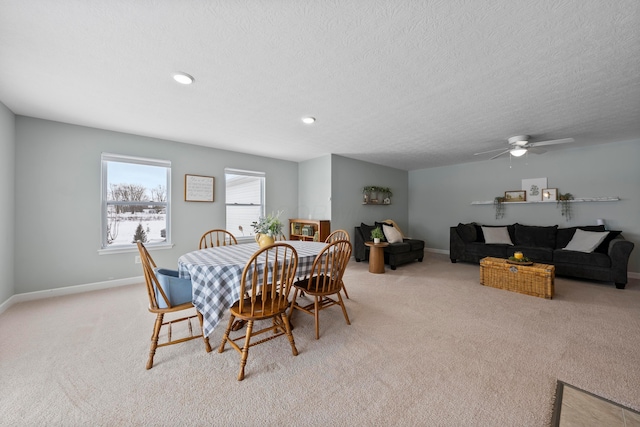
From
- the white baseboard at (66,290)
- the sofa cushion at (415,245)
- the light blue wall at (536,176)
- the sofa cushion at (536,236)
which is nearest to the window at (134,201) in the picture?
the white baseboard at (66,290)

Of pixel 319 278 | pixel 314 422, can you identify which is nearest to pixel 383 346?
pixel 319 278

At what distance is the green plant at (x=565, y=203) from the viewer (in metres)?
4.86

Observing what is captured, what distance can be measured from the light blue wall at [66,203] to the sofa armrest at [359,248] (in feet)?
11.4

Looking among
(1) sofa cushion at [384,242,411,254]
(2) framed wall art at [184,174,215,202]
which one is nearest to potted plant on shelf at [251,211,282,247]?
(2) framed wall art at [184,174,215,202]

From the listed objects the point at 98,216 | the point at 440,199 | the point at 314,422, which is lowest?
the point at 314,422

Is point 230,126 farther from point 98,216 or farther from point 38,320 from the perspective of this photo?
point 38,320

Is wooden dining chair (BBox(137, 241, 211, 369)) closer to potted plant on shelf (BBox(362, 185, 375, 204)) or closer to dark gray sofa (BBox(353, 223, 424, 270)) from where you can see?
dark gray sofa (BBox(353, 223, 424, 270))

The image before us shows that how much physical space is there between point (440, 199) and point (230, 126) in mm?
5513

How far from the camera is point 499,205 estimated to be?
18.9ft

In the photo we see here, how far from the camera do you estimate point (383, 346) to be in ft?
7.00

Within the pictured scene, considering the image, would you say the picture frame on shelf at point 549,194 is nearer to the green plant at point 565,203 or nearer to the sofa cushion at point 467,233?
the green plant at point 565,203

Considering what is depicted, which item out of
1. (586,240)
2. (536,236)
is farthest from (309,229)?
(586,240)

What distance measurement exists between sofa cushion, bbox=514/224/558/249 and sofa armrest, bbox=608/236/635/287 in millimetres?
977

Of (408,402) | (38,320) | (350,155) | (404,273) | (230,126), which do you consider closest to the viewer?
(408,402)
